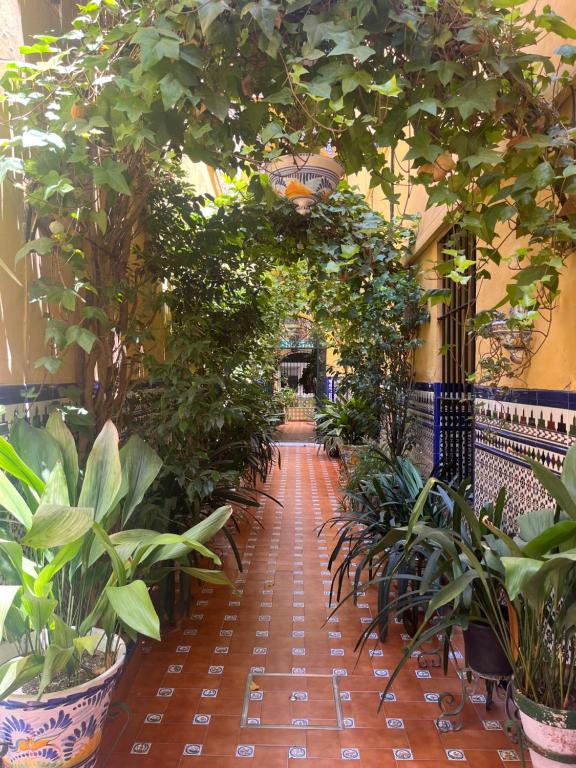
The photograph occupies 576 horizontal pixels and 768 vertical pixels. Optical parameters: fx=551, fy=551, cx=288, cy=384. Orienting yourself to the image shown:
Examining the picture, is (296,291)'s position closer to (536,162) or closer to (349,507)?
(349,507)

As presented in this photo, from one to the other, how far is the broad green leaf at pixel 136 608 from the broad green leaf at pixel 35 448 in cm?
55

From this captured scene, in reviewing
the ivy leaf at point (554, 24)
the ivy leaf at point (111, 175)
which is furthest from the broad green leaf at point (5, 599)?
the ivy leaf at point (554, 24)

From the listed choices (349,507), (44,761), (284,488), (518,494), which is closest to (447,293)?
(518,494)

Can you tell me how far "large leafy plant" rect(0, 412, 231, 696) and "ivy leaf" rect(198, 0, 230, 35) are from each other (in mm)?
1231

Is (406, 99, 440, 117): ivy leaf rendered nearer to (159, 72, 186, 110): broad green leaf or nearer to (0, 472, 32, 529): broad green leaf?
(159, 72, 186, 110): broad green leaf

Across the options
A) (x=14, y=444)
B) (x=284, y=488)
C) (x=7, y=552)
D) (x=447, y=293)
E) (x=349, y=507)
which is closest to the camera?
(x=7, y=552)

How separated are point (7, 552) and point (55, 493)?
0.20m

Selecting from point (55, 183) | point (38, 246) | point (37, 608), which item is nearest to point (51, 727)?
point (37, 608)

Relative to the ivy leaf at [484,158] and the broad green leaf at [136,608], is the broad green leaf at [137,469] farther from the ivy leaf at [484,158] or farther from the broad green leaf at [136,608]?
the ivy leaf at [484,158]

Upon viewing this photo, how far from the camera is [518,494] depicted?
266 centimetres

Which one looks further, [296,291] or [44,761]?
[296,291]

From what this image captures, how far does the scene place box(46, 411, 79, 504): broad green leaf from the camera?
186 cm

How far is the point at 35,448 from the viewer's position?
1829 mm

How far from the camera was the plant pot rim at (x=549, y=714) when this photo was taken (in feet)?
5.24
